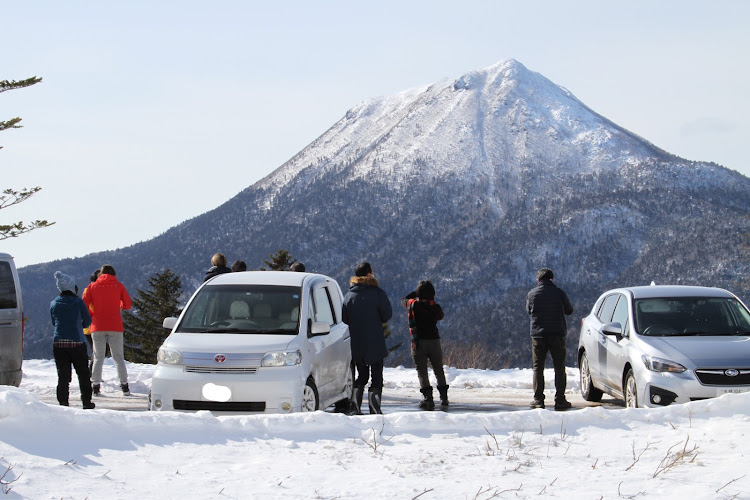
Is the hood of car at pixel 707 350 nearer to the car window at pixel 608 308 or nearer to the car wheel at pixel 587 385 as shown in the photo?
the car window at pixel 608 308

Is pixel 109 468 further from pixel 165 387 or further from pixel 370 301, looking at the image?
pixel 370 301

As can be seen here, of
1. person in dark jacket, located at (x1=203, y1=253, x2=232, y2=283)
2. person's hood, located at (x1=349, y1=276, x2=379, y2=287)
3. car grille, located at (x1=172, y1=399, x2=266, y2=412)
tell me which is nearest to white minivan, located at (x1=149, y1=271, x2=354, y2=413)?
car grille, located at (x1=172, y1=399, x2=266, y2=412)

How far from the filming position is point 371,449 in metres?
6.77

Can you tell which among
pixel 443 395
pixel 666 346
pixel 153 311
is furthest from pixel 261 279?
pixel 153 311

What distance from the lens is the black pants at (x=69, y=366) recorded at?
10633 mm

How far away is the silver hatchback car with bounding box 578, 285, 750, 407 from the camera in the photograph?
961 centimetres

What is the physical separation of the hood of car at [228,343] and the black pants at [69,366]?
196 cm

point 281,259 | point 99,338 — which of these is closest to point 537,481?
point 99,338

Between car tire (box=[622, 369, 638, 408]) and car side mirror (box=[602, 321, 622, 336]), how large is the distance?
527mm

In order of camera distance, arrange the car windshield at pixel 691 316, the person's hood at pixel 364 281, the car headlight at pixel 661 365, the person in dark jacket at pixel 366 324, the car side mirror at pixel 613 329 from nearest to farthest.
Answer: the car headlight at pixel 661 365
the person in dark jacket at pixel 366 324
the person's hood at pixel 364 281
the car windshield at pixel 691 316
the car side mirror at pixel 613 329

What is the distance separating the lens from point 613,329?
35.7ft

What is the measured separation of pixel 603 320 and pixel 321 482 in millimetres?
7089

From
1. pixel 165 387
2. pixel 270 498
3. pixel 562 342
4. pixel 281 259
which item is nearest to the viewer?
pixel 270 498

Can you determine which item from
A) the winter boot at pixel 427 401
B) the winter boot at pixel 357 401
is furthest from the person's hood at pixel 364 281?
the winter boot at pixel 427 401
